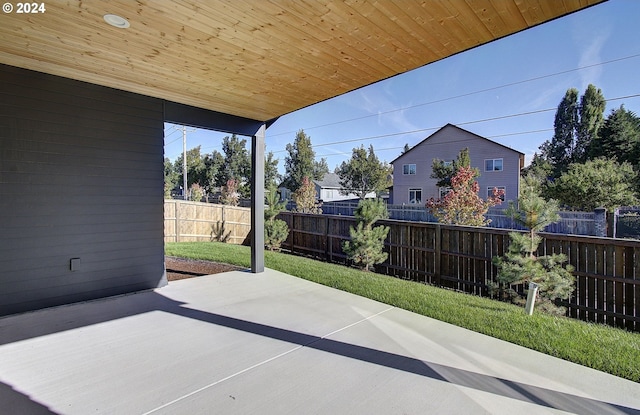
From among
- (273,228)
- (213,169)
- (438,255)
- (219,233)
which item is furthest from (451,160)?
(213,169)

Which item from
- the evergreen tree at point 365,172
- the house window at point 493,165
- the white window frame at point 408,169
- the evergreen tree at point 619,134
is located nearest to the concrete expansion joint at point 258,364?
the house window at point 493,165

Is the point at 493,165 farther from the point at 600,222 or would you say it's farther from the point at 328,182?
the point at 328,182

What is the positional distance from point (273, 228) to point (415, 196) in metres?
15.5

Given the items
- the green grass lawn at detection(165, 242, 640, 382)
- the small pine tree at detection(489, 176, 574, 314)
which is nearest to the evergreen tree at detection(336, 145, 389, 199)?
the green grass lawn at detection(165, 242, 640, 382)

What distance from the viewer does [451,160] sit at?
19844 millimetres

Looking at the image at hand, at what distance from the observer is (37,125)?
355 centimetres

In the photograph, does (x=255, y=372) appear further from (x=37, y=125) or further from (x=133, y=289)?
(x=37, y=125)

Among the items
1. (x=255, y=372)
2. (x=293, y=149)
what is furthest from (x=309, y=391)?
(x=293, y=149)

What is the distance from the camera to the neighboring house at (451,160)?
60.5ft

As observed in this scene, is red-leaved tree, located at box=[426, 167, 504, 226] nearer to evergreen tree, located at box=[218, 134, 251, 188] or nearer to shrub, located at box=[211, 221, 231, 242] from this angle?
shrub, located at box=[211, 221, 231, 242]

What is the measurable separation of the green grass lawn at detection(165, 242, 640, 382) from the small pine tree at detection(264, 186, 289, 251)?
289 cm

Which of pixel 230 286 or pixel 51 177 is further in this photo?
pixel 230 286

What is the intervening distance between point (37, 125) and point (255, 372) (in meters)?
3.71

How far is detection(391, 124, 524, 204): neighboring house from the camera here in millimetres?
18453
